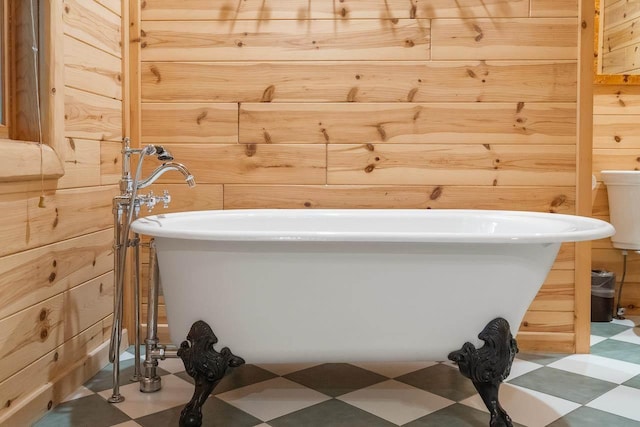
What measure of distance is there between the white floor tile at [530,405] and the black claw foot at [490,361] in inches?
6.5

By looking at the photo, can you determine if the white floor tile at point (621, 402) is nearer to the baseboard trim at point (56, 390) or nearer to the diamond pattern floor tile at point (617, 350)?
the diamond pattern floor tile at point (617, 350)

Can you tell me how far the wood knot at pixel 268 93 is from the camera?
283 centimetres

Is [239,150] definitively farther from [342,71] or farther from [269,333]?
[269,333]

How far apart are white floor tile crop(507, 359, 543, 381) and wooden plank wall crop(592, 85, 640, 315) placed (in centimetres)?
115

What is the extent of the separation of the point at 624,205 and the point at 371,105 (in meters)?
1.52

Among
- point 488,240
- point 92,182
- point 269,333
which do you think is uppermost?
point 92,182

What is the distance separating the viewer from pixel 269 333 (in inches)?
77.3

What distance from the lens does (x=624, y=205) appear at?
3.36 metres

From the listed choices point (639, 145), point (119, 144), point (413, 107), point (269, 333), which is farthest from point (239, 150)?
point (639, 145)

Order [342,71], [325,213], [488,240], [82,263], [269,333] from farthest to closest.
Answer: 1. [342,71]
2. [325,213]
3. [82,263]
4. [269,333]
5. [488,240]

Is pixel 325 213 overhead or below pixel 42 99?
below

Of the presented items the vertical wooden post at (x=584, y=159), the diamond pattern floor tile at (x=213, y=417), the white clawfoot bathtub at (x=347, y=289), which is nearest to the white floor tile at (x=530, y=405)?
the white clawfoot bathtub at (x=347, y=289)

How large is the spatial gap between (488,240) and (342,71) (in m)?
1.28

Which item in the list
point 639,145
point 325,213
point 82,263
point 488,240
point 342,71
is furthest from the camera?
point 639,145
